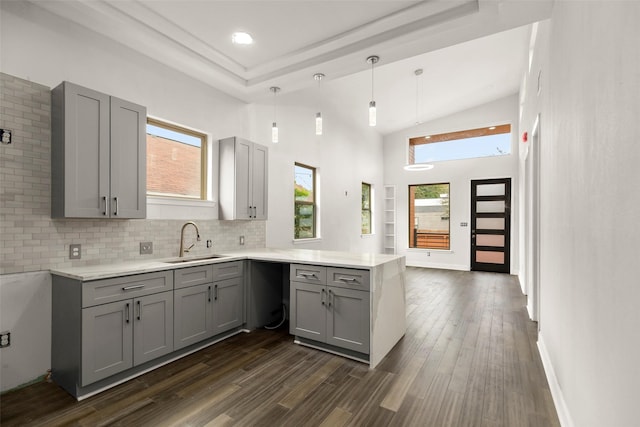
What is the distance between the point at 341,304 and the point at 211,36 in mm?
2943

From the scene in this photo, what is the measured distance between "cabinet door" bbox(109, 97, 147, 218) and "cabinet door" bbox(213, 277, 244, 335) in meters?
1.07

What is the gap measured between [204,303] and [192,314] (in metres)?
0.16

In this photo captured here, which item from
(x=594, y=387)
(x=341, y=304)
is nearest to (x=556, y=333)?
(x=594, y=387)

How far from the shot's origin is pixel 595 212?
1.39 m

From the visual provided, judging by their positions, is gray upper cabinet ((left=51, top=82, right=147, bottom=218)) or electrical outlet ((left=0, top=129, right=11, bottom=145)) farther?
gray upper cabinet ((left=51, top=82, right=147, bottom=218))

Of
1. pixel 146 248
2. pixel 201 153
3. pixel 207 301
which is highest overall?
pixel 201 153

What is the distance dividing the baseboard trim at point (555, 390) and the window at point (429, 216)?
5.35 m

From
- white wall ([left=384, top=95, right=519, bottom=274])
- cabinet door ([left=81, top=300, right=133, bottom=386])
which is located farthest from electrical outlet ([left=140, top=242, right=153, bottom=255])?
white wall ([left=384, top=95, right=519, bottom=274])

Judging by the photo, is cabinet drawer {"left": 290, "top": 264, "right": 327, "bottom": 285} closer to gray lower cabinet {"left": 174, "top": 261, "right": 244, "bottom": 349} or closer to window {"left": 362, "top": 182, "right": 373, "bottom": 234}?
gray lower cabinet {"left": 174, "top": 261, "right": 244, "bottom": 349}

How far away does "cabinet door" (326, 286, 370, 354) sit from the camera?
8.95ft

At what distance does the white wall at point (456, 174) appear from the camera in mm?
7203

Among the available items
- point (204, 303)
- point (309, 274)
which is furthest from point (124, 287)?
point (309, 274)

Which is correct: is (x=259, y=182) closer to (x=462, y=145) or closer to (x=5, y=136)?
(x=5, y=136)

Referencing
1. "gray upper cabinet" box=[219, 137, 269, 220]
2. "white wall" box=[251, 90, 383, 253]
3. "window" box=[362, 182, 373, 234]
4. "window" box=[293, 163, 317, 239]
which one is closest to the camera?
"gray upper cabinet" box=[219, 137, 269, 220]
